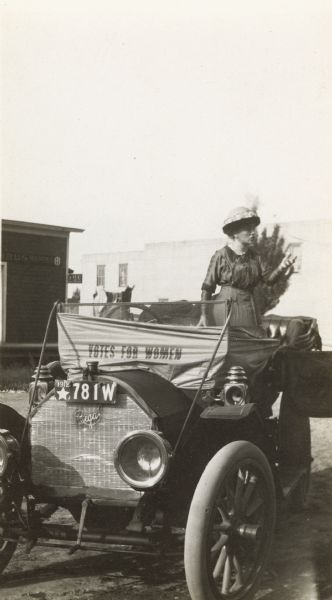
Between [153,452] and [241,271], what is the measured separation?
6.70 ft

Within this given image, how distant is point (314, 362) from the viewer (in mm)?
4996

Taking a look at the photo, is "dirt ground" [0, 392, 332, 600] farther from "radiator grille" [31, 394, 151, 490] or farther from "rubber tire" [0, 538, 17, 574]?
"radiator grille" [31, 394, 151, 490]

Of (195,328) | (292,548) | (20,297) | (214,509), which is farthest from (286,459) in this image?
(20,297)

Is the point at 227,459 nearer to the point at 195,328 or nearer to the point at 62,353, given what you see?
the point at 195,328

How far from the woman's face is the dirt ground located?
218cm

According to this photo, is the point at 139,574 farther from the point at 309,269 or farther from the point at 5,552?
the point at 309,269

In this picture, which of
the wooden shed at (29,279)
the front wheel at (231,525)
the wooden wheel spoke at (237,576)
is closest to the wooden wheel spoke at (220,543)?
the front wheel at (231,525)

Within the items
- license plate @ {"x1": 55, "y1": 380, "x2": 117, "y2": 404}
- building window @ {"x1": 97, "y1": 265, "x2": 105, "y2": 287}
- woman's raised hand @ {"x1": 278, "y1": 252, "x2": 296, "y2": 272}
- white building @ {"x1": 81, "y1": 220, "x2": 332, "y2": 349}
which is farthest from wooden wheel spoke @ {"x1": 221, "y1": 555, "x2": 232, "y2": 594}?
building window @ {"x1": 97, "y1": 265, "x2": 105, "y2": 287}

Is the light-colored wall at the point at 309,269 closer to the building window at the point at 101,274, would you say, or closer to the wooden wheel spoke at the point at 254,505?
the building window at the point at 101,274

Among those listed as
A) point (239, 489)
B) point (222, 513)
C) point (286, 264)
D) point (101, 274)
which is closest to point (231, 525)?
point (222, 513)

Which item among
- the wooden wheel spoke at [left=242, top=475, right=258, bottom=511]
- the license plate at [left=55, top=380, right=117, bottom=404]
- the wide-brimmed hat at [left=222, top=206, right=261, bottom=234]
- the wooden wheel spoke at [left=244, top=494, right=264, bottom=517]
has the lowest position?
the wooden wheel spoke at [left=244, top=494, right=264, bottom=517]

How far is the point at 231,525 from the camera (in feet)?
11.9

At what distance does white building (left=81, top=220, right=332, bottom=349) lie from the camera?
3344cm

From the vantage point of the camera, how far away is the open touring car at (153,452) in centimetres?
358
